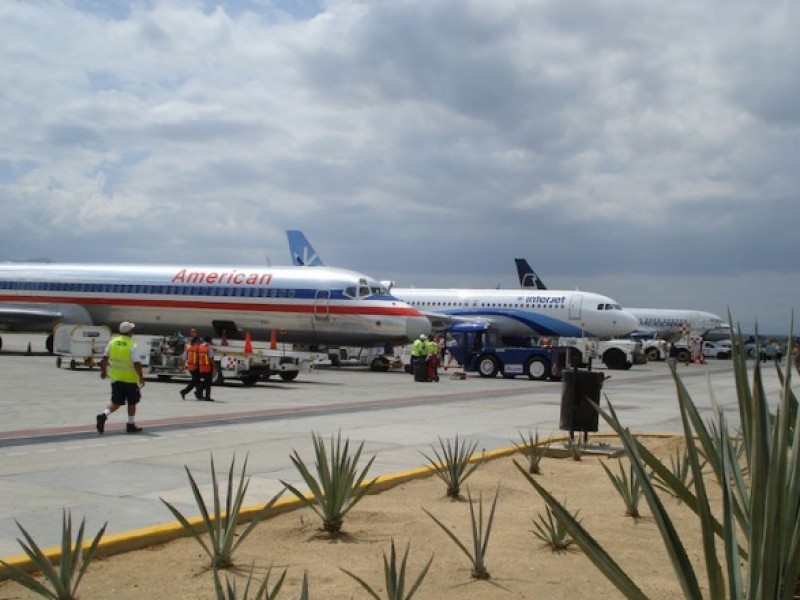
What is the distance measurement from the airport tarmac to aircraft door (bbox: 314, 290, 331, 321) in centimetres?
479

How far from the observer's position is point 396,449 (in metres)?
11.7

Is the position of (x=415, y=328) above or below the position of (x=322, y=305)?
below

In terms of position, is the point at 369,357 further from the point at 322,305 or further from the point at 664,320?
the point at 664,320

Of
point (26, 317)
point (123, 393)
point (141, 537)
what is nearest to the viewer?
point (141, 537)

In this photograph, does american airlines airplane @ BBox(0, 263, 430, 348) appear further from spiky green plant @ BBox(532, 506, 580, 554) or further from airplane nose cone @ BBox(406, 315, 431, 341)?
spiky green plant @ BBox(532, 506, 580, 554)

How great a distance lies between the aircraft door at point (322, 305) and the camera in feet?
104

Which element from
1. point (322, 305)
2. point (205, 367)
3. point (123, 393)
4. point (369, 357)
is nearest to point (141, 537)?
Result: point (123, 393)

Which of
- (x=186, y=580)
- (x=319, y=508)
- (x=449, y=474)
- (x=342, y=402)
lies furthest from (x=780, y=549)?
(x=342, y=402)

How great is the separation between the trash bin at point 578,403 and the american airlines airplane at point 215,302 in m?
20.1

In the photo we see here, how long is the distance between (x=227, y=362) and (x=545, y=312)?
23.5 m

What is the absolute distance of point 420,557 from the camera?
6.12m

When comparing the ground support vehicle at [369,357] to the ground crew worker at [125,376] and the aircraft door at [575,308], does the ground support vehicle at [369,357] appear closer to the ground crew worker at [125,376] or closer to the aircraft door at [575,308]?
the aircraft door at [575,308]

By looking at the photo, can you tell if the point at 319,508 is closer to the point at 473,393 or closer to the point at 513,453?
the point at 513,453

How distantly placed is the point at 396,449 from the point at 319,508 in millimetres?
4270
